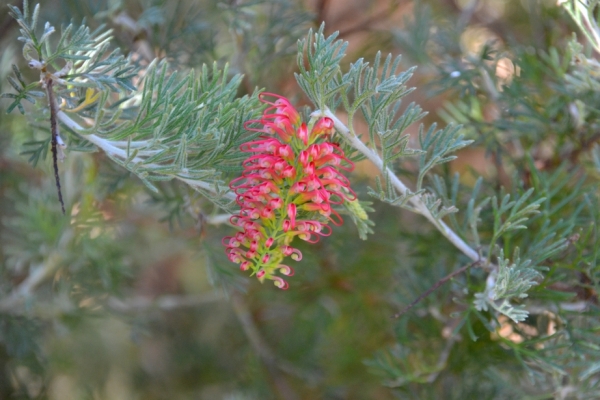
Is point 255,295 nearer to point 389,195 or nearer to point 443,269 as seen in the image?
point 443,269

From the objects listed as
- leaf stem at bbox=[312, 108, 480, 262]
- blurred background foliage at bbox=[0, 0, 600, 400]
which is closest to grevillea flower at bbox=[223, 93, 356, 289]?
leaf stem at bbox=[312, 108, 480, 262]

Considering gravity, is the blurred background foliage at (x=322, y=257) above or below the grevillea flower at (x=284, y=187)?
below

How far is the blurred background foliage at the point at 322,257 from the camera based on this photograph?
62cm

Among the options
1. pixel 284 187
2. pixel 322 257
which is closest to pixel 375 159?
pixel 284 187

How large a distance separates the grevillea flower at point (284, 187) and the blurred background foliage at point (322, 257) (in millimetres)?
153

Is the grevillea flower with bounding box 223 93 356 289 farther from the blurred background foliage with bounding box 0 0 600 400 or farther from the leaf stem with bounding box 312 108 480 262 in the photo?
the blurred background foliage with bounding box 0 0 600 400

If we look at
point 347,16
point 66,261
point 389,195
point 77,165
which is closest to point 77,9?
point 77,165

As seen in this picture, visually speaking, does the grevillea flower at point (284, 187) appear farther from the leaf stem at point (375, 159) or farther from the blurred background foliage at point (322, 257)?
the blurred background foliage at point (322, 257)

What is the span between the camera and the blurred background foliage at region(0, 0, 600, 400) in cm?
62

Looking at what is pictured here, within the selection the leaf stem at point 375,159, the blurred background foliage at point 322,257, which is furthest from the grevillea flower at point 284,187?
the blurred background foliage at point 322,257

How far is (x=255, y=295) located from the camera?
99 cm

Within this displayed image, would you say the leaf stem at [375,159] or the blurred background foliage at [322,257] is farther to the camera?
the blurred background foliage at [322,257]

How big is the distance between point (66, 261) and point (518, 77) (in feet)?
2.22

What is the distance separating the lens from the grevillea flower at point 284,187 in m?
0.40
